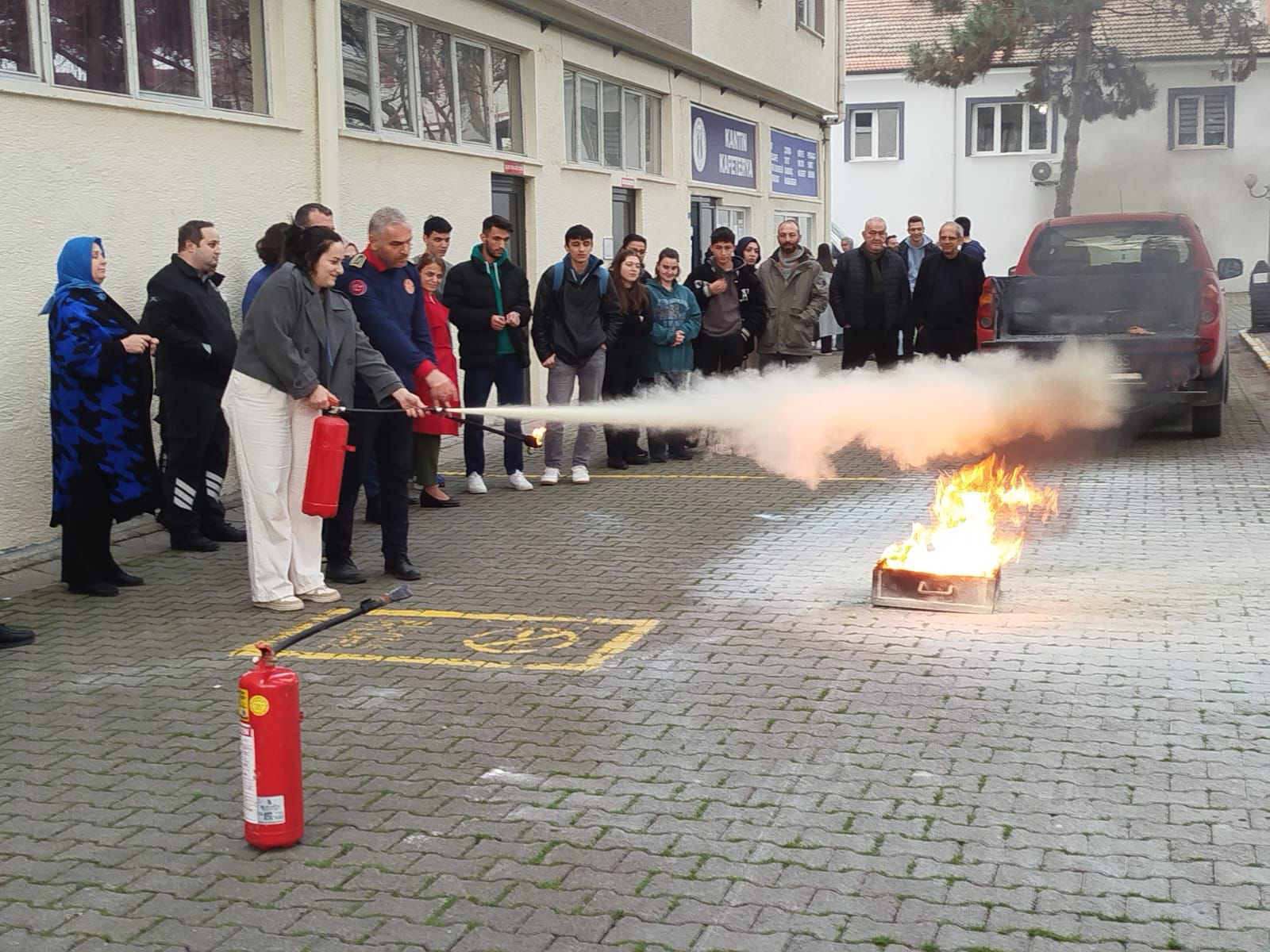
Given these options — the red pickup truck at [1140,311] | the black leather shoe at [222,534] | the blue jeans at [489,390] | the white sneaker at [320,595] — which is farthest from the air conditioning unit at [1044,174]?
the white sneaker at [320,595]

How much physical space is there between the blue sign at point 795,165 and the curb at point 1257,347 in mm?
8211

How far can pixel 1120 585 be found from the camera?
7965 millimetres

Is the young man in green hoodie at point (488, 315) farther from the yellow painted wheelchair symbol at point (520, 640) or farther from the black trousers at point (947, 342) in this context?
the black trousers at point (947, 342)

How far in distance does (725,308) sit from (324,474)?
6670 millimetres

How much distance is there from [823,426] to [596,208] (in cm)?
909

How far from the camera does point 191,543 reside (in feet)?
31.0

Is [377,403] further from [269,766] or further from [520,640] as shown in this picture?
[269,766]

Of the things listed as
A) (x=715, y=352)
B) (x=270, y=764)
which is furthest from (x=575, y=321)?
(x=270, y=764)

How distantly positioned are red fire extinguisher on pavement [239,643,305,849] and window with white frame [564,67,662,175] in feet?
43.0

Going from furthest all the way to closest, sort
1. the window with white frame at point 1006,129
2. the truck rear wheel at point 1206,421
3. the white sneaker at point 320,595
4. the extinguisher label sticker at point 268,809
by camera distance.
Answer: the window with white frame at point 1006,129, the truck rear wheel at point 1206,421, the white sneaker at point 320,595, the extinguisher label sticker at point 268,809

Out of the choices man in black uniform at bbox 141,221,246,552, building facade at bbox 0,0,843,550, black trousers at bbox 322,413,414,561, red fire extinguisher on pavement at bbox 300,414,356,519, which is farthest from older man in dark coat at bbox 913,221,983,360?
red fire extinguisher on pavement at bbox 300,414,356,519

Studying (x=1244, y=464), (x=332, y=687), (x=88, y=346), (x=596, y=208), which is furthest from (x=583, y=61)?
(x=332, y=687)

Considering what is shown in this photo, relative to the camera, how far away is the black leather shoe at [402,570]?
27.8ft

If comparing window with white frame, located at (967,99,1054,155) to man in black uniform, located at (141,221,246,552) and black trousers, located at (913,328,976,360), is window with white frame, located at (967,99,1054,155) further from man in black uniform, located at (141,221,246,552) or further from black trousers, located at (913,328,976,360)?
man in black uniform, located at (141,221,246,552)
